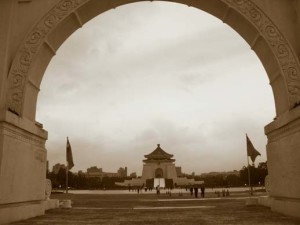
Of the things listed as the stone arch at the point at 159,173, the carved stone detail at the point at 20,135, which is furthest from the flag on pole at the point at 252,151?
the stone arch at the point at 159,173

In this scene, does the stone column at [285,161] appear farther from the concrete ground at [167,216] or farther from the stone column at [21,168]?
the stone column at [21,168]

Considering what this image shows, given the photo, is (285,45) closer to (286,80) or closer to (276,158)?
(286,80)

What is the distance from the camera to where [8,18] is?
28.7 feet

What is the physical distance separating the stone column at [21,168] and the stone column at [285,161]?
6.64 metres

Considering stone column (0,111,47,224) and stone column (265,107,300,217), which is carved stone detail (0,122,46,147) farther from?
stone column (265,107,300,217)

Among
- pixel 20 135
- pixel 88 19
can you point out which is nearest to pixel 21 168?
pixel 20 135

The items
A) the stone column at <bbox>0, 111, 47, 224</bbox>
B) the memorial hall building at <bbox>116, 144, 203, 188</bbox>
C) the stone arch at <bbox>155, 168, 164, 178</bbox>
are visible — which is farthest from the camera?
the stone arch at <bbox>155, 168, 164, 178</bbox>

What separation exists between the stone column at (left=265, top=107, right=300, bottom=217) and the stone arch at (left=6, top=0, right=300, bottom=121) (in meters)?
0.50

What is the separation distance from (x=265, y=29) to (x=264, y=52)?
763 mm

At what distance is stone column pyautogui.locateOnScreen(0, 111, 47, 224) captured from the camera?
7.54 metres

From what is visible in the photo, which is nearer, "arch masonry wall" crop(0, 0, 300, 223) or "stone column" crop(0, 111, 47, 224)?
"stone column" crop(0, 111, 47, 224)

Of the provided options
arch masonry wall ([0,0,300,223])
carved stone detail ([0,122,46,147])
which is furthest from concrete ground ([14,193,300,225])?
carved stone detail ([0,122,46,147])

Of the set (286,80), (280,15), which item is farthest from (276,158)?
(280,15)

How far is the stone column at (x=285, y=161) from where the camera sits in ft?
25.8
